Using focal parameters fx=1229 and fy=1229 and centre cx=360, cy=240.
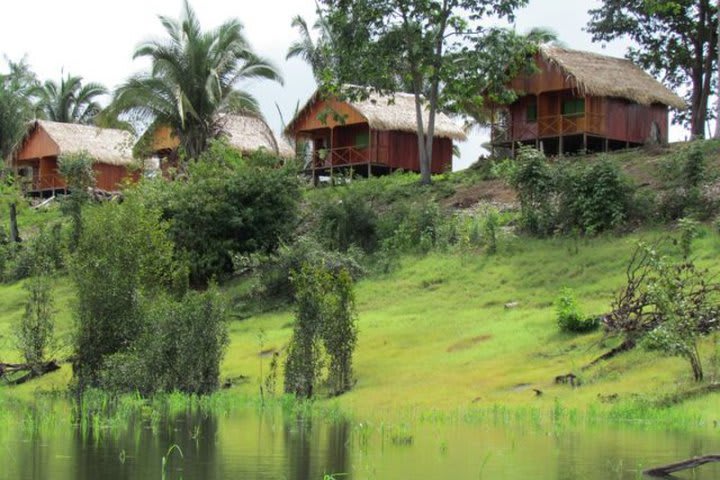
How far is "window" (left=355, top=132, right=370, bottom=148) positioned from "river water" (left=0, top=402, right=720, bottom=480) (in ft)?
100

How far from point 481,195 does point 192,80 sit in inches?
462

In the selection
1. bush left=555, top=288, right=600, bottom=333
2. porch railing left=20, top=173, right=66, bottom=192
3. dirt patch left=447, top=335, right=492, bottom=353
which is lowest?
dirt patch left=447, top=335, right=492, bottom=353

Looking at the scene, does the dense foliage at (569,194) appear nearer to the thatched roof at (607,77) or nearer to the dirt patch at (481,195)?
the dirt patch at (481,195)

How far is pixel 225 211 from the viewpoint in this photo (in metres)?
34.7

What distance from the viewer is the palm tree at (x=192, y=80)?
41.9 m

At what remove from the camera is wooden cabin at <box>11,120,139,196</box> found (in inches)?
2184

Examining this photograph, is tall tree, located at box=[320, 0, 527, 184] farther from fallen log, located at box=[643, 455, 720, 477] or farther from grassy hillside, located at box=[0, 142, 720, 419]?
fallen log, located at box=[643, 455, 720, 477]

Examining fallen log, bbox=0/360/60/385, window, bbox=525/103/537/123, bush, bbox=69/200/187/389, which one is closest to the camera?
bush, bbox=69/200/187/389

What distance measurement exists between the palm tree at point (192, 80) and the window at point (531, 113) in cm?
895

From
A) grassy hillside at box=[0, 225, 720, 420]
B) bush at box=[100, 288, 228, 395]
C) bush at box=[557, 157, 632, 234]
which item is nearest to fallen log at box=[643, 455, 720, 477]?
grassy hillside at box=[0, 225, 720, 420]

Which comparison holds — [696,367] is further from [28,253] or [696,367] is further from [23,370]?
[28,253]

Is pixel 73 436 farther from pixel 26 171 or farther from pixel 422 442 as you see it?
pixel 26 171

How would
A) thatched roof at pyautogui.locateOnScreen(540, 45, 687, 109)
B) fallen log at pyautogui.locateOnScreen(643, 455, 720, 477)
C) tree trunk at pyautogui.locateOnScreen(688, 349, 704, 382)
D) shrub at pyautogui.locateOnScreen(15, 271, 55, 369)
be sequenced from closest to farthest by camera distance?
fallen log at pyautogui.locateOnScreen(643, 455, 720, 477) → tree trunk at pyautogui.locateOnScreen(688, 349, 704, 382) → shrub at pyautogui.locateOnScreen(15, 271, 55, 369) → thatched roof at pyautogui.locateOnScreen(540, 45, 687, 109)

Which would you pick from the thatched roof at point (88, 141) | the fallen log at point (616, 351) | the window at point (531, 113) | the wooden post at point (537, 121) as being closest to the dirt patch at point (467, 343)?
the fallen log at point (616, 351)
